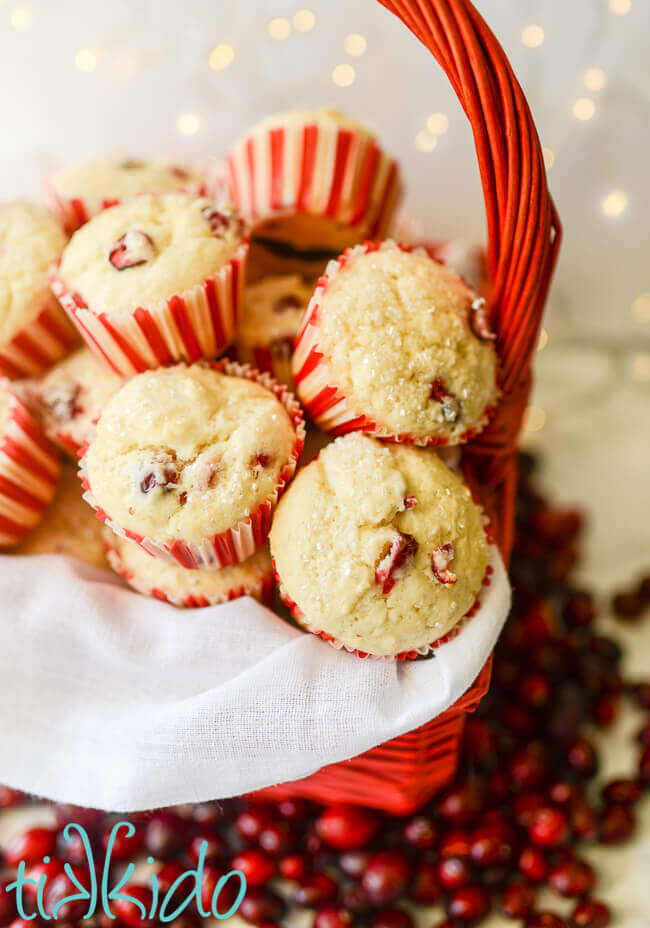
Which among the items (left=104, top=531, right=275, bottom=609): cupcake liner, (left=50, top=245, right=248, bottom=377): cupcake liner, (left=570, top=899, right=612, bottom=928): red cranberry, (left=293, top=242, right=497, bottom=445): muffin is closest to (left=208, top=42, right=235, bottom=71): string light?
(left=50, top=245, right=248, bottom=377): cupcake liner

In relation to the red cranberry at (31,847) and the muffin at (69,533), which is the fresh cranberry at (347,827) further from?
the muffin at (69,533)

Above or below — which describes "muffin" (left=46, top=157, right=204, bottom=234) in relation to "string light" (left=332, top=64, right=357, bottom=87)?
above

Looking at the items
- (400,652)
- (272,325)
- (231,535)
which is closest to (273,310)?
(272,325)

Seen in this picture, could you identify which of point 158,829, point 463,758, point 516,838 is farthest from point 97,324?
point 516,838

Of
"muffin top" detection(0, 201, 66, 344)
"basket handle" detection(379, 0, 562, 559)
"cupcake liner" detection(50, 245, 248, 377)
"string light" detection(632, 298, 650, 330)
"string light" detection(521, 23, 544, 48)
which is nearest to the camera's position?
"basket handle" detection(379, 0, 562, 559)

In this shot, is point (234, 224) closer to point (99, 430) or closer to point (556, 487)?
point (99, 430)

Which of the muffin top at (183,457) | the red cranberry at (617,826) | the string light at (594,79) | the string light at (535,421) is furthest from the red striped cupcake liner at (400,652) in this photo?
the string light at (594,79)

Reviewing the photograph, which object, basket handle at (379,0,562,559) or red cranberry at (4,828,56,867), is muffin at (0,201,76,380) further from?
red cranberry at (4,828,56,867)
